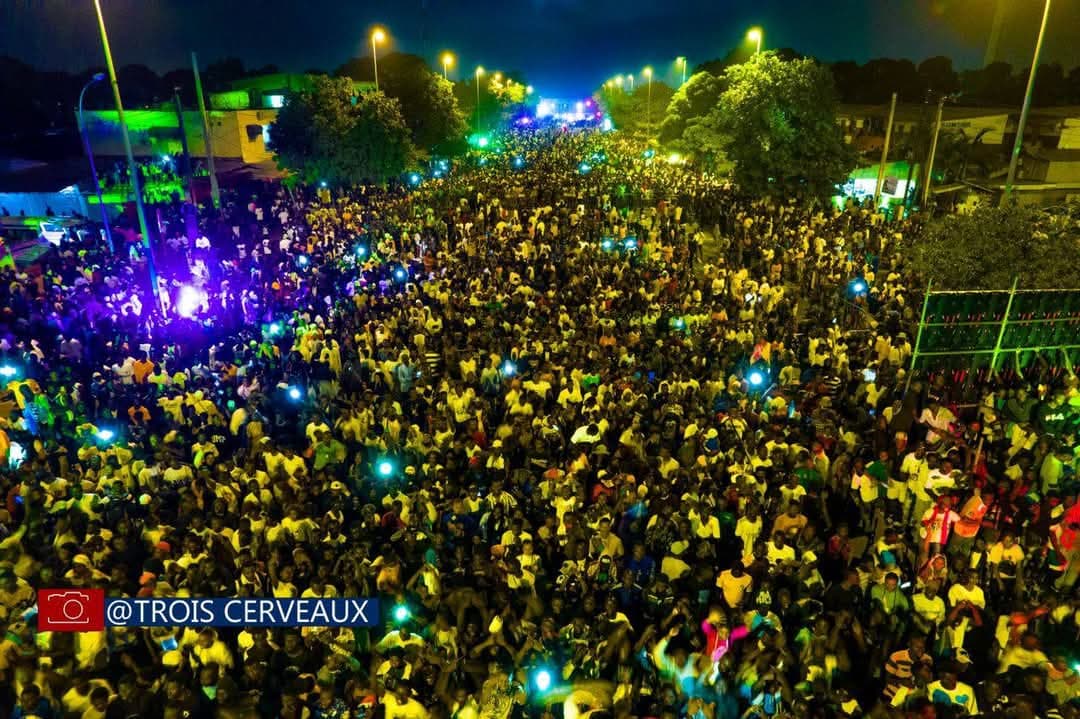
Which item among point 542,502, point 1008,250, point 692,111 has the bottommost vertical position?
point 542,502

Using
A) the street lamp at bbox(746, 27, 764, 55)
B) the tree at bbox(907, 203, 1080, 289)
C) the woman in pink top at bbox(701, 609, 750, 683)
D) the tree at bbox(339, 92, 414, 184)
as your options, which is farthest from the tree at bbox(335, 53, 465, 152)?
the woman in pink top at bbox(701, 609, 750, 683)

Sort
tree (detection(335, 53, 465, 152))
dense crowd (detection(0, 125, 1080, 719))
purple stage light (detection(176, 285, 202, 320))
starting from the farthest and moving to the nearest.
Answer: tree (detection(335, 53, 465, 152))
purple stage light (detection(176, 285, 202, 320))
dense crowd (detection(0, 125, 1080, 719))

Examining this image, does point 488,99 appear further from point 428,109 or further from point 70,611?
point 70,611

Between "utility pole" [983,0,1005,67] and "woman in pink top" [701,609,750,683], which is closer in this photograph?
"woman in pink top" [701,609,750,683]

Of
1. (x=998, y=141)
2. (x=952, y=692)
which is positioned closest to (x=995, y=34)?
(x=998, y=141)

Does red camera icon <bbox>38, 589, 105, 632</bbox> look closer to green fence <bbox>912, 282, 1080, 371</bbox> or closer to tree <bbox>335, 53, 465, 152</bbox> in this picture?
green fence <bbox>912, 282, 1080, 371</bbox>

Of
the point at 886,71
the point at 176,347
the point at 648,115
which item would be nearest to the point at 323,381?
the point at 176,347
